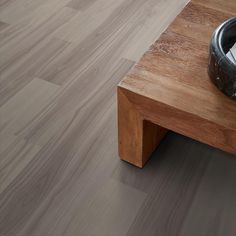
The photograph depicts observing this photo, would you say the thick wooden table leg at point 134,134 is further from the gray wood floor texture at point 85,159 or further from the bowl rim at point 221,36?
the bowl rim at point 221,36

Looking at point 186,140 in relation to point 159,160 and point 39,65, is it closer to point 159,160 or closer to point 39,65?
point 159,160

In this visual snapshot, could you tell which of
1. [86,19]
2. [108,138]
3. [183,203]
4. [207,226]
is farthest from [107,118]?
[86,19]

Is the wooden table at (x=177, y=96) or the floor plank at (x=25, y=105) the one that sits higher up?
the wooden table at (x=177, y=96)

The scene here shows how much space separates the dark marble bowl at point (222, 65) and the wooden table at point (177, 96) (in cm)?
3

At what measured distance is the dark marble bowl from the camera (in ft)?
3.67

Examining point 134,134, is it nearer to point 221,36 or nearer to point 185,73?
point 185,73

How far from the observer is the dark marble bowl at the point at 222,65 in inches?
44.0

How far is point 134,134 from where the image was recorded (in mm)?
1353

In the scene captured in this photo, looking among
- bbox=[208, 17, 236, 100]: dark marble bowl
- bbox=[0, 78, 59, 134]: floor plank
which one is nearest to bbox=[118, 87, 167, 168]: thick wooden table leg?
bbox=[208, 17, 236, 100]: dark marble bowl

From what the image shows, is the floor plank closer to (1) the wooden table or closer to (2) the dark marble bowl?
(1) the wooden table

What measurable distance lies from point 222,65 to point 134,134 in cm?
40

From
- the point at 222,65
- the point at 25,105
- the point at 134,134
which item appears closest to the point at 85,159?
the point at 134,134

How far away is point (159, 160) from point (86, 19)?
110 centimetres

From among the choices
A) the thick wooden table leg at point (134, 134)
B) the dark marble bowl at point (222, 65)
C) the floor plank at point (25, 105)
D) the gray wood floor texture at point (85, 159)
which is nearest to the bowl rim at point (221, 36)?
the dark marble bowl at point (222, 65)
